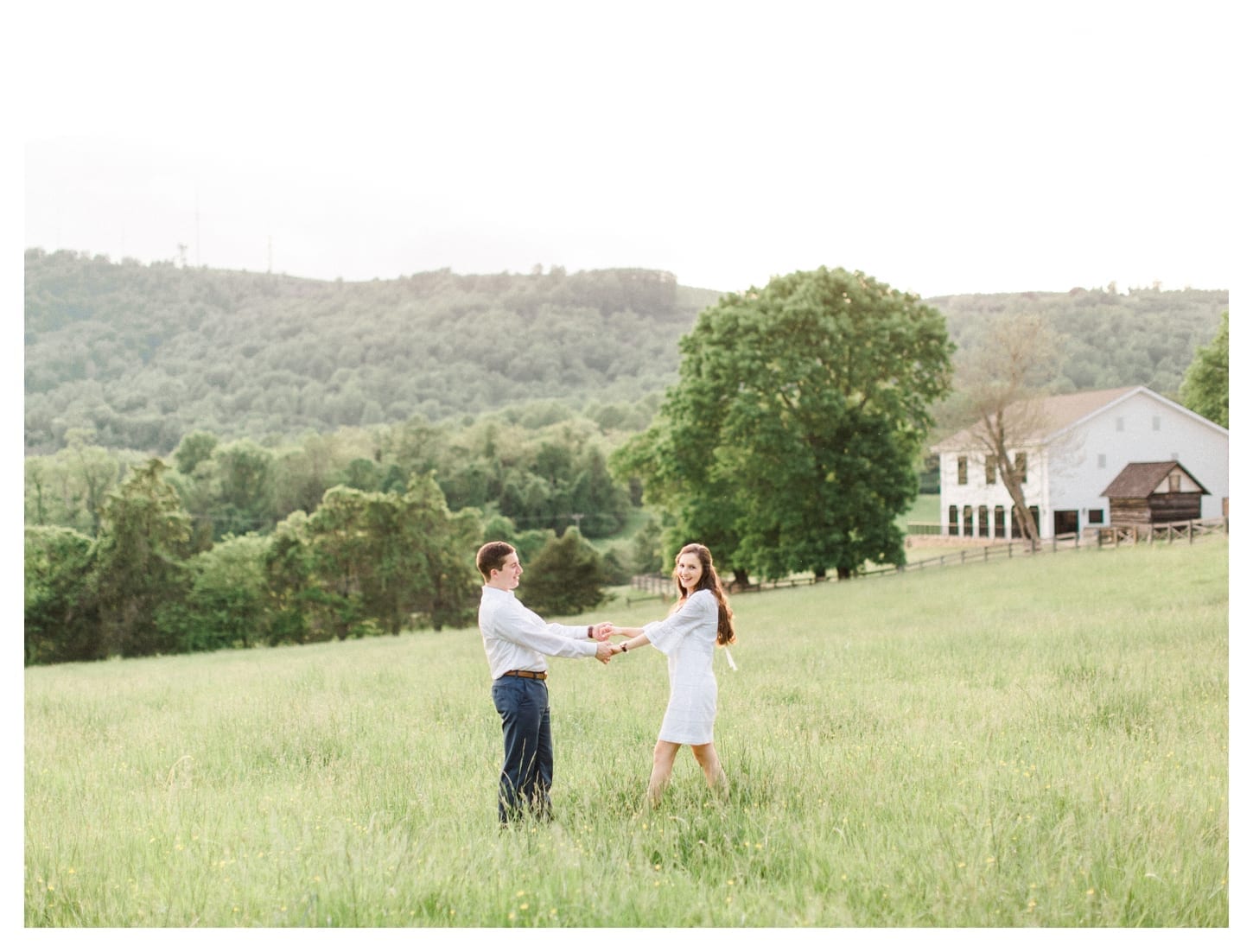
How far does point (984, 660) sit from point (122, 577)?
27855 mm

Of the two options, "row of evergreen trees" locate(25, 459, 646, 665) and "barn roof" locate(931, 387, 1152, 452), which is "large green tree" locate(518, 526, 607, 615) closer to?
"row of evergreen trees" locate(25, 459, 646, 665)

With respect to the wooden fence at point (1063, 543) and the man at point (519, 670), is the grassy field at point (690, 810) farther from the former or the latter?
the wooden fence at point (1063, 543)

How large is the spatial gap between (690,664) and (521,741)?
861 millimetres

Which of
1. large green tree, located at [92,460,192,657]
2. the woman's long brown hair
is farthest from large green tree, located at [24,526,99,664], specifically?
the woman's long brown hair

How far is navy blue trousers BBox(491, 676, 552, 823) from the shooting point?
4.35m

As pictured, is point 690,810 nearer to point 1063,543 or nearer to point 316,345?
point 1063,543

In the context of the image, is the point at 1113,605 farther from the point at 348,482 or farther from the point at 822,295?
the point at 348,482

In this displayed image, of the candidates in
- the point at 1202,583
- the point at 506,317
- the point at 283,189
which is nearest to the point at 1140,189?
the point at 1202,583

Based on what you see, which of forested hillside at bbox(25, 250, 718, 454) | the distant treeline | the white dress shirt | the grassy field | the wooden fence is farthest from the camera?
forested hillside at bbox(25, 250, 718, 454)

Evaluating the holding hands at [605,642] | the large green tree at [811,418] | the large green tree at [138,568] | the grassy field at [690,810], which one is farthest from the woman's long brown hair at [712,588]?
the large green tree at [138,568]

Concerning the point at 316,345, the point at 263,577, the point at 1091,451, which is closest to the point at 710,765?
the point at 1091,451

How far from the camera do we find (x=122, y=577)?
2948 centimetres

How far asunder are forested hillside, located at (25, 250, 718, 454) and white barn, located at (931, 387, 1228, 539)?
892 inches

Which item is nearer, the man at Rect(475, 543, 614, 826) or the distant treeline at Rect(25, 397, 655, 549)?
the man at Rect(475, 543, 614, 826)
